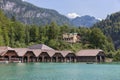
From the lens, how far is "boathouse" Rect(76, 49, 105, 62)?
106688 mm

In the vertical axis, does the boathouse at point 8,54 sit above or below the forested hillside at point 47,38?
below

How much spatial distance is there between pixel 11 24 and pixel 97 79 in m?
91.1

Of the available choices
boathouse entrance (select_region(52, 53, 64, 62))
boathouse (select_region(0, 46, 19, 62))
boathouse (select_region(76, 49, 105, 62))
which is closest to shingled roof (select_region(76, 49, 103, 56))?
boathouse (select_region(76, 49, 105, 62))

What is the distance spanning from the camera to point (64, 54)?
103438 mm

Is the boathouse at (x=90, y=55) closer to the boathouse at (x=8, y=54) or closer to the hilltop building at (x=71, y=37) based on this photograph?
the boathouse at (x=8, y=54)

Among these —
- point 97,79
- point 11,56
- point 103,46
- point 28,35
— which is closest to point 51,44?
point 28,35

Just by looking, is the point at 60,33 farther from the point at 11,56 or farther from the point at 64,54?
the point at 11,56

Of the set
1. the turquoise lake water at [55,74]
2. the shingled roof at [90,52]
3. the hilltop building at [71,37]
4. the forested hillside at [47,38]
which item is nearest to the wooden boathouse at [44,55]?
the shingled roof at [90,52]

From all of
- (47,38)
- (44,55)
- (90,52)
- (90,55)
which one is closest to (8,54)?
(44,55)

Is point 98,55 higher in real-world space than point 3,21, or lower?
lower

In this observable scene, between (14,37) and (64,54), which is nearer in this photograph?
(64,54)

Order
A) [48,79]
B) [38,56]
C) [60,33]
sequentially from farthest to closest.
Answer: [60,33], [38,56], [48,79]

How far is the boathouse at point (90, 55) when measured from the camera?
106688 millimetres

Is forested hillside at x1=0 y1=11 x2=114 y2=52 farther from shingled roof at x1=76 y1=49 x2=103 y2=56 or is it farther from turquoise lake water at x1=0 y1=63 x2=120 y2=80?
turquoise lake water at x1=0 y1=63 x2=120 y2=80
